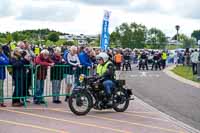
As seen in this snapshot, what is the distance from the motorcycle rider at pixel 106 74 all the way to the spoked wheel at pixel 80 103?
0.69 m

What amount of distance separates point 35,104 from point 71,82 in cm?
152

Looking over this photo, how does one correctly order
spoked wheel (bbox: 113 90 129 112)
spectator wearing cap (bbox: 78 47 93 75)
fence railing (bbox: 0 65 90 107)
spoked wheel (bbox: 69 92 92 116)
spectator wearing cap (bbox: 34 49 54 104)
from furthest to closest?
1. spectator wearing cap (bbox: 78 47 93 75)
2. spectator wearing cap (bbox: 34 49 54 104)
3. fence railing (bbox: 0 65 90 107)
4. spoked wheel (bbox: 113 90 129 112)
5. spoked wheel (bbox: 69 92 92 116)

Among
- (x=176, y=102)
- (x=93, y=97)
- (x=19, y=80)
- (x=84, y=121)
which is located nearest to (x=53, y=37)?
(x=176, y=102)

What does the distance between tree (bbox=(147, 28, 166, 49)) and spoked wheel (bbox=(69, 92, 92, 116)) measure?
67.3 m

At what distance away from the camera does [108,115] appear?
12945mm

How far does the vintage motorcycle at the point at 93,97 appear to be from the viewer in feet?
41.7

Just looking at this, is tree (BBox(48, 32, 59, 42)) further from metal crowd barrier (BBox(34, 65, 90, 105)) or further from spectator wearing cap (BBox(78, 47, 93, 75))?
metal crowd barrier (BBox(34, 65, 90, 105))

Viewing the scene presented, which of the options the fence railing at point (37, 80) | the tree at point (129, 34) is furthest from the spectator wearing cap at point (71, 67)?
the tree at point (129, 34)

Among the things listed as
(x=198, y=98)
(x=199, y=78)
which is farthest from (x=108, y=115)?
(x=199, y=78)

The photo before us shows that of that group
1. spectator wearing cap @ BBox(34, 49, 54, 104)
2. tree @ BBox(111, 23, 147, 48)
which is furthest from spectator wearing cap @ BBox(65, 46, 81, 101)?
tree @ BBox(111, 23, 147, 48)

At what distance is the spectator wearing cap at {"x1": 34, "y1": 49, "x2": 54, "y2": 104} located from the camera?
47.5 feet

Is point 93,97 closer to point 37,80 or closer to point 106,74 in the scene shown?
point 106,74

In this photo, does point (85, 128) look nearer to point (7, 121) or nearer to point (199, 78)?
point (7, 121)

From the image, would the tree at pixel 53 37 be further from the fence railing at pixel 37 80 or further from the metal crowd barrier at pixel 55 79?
the fence railing at pixel 37 80
